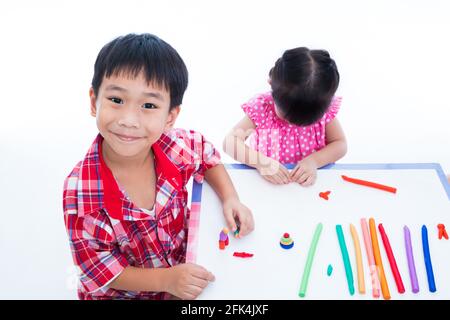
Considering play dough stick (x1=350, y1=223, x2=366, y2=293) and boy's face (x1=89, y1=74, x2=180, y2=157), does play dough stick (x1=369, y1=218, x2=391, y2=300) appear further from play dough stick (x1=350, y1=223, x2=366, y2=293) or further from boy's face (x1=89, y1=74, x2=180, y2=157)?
boy's face (x1=89, y1=74, x2=180, y2=157)

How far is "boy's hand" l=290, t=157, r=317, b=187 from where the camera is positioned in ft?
3.29

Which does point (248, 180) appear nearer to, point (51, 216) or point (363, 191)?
point (363, 191)

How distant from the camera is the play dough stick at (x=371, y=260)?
79 cm

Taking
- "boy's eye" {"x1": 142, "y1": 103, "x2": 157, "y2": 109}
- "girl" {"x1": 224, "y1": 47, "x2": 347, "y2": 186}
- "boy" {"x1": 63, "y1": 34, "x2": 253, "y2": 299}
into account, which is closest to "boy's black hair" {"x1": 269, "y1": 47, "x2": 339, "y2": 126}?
"girl" {"x1": 224, "y1": 47, "x2": 347, "y2": 186}

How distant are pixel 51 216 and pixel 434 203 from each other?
1087mm

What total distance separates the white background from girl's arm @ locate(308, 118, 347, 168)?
23.9 inches

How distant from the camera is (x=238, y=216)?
0.91 m

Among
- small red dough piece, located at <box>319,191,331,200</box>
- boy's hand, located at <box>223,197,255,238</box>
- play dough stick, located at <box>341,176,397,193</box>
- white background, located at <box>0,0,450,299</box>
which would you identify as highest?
white background, located at <box>0,0,450,299</box>

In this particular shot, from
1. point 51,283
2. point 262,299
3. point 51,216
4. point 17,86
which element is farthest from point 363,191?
point 17,86

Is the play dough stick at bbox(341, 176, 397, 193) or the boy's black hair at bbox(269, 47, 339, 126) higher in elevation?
the boy's black hair at bbox(269, 47, 339, 126)

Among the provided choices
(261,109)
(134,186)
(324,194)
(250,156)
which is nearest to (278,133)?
(261,109)

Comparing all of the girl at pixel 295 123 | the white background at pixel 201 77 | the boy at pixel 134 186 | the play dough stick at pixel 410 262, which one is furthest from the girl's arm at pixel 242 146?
the white background at pixel 201 77

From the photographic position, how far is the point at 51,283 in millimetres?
1368

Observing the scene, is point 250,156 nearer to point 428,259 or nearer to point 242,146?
point 242,146
